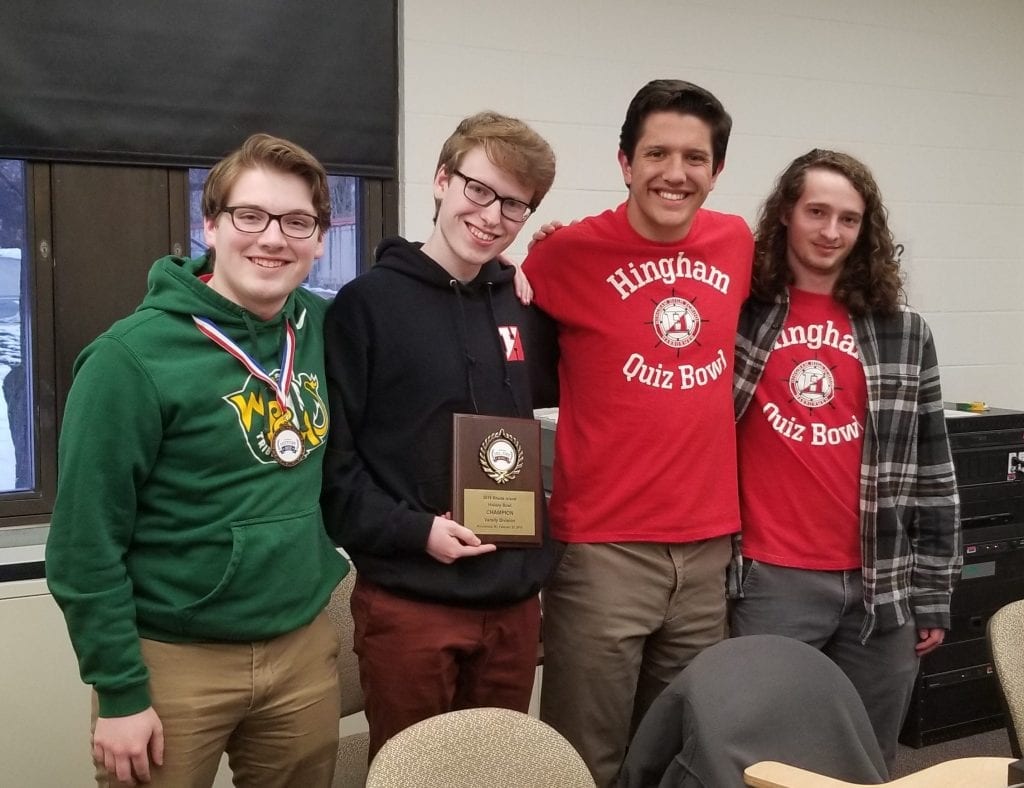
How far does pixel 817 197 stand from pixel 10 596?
208 cm

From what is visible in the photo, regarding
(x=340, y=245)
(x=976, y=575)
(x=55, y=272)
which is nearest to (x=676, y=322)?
(x=340, y=245)

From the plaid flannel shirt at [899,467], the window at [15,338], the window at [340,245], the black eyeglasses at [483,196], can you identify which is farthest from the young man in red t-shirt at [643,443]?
the window at [15,338]

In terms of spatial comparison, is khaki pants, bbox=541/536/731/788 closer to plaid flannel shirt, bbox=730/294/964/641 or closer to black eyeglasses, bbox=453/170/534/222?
plaid flannel shirt, bbox=730/294/964/641

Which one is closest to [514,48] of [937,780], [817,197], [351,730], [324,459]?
[817,197]

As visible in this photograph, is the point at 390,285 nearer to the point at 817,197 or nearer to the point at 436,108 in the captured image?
the point at 817,197

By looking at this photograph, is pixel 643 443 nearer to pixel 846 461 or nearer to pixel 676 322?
pixel 676 322

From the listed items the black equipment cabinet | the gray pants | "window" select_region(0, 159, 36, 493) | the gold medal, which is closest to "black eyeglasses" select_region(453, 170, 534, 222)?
the gold medal

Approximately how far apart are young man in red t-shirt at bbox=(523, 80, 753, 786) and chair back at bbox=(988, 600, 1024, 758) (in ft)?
1.64

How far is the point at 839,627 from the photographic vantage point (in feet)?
6.35

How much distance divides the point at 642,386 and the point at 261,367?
0.70 m

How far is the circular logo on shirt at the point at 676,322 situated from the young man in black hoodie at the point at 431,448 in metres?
0.31

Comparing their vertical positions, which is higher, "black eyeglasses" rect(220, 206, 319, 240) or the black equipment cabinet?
"black eyeglasses" rect(220, 206, 319, 240)

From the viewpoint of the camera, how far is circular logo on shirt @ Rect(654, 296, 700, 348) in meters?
1.83

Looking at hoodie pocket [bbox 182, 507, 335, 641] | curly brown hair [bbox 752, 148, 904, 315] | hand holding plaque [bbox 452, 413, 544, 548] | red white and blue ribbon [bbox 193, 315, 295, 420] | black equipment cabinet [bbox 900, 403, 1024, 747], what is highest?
curly brown hair [bbox 752, 148, 904, 315]
